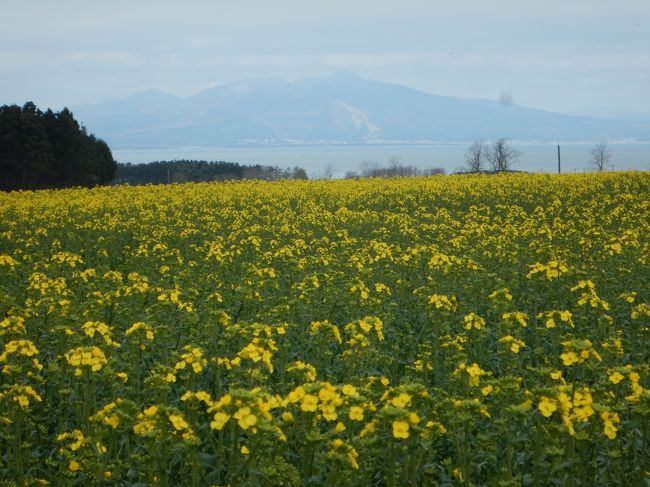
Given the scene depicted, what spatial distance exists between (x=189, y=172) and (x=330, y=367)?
57.4 m

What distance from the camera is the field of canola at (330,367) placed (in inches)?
167

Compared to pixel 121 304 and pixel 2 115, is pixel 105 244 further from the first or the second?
pixel 2 115

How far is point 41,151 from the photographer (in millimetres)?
43469

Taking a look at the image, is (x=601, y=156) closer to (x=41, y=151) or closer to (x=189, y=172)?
(x=189, y=172)

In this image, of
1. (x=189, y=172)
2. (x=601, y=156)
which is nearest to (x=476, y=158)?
(x=601, y=156)

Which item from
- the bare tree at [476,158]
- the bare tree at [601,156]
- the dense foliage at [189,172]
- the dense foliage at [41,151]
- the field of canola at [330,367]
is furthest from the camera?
the bare tree at [601,156]

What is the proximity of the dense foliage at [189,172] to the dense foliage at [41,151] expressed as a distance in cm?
1323

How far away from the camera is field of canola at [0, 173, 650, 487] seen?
424cm

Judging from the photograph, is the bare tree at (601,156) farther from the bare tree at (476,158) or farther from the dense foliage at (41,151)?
the dense foliage at (41,151)

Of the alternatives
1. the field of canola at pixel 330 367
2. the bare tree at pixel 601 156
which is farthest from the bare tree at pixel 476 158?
the field of canola at pixel 330 367

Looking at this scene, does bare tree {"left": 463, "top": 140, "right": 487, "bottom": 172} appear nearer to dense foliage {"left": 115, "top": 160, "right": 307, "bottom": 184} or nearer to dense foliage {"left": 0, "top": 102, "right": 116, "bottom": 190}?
dense foliage {"left": 115, "top": 160, "right": 307, "bottom": 184}

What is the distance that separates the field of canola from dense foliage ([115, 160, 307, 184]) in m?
44.1

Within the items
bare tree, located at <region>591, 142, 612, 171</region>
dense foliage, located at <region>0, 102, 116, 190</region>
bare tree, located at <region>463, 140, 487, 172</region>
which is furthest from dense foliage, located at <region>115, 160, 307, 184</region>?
bare tree, located at <region>591, 142, 612, 171</region>

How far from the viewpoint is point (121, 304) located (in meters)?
9.05
